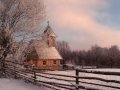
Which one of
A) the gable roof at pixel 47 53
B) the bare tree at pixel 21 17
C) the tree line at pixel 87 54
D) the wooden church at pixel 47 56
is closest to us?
the bare tree at pixel 21 17

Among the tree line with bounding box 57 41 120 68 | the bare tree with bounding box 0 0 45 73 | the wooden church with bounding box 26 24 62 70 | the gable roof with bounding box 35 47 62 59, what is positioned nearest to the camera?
A: the bare tree with bounding box 0 0 45 73

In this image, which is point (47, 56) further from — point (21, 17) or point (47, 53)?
point (21, 17)

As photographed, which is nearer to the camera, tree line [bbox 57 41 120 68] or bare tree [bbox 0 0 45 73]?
bare tree [bbox 0 0 45 73]

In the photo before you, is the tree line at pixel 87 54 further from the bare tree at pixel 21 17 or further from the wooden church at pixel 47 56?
the bare tree at pixel 21 17

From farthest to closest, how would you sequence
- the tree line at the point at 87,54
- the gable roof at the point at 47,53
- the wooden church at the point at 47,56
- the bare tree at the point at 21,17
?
the tree line at the point at 87,54
the gable roof at the point at 47,53
the wooden church at the point at 47,56
the bare tree at the point at 21,17

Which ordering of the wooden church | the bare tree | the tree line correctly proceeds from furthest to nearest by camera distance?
the tree line, the wooden church, the bare tree

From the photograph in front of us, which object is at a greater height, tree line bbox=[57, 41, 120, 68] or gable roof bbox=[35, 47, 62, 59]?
tree line bbox=[57, 41, 120, 68]

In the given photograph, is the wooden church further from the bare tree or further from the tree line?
the tree line

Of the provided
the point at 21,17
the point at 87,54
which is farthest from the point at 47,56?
the point at 87,54

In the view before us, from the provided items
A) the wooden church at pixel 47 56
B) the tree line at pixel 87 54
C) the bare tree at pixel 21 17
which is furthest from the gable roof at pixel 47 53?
the tree line at pixel 87 54

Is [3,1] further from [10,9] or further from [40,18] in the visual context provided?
[40,18]

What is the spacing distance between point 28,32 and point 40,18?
6.29 feet

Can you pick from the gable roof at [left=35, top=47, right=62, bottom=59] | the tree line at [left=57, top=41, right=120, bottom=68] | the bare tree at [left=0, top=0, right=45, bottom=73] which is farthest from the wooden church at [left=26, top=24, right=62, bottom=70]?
the tree line at [left=57, top=41, right=120, bottom=68]

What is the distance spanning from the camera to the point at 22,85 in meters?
20.0
